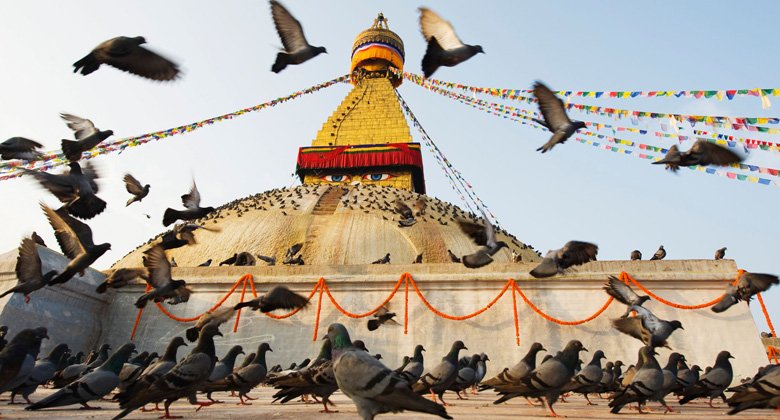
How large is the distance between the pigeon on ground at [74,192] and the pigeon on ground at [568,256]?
22.8 ft

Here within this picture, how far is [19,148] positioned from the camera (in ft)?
30.1

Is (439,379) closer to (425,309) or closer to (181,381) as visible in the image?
(181,381)

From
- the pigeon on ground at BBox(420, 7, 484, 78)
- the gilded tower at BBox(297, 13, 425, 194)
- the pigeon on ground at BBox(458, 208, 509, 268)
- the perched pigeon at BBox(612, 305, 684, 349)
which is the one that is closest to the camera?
the pigeon on ground at BBox(420, 7, 484, 78)

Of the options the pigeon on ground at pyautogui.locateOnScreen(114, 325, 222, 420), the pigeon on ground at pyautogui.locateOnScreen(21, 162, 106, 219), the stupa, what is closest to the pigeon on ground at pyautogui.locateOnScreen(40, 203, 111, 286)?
the pigeon on ground at pyautogui.locateOnScreen(21, 162, 106, 219)

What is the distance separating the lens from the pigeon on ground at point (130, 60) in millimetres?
6473

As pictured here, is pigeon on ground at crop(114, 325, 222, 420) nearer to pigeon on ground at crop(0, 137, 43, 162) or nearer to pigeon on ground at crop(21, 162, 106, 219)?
pigeon on ground at crop(21, 162, 106, 219)

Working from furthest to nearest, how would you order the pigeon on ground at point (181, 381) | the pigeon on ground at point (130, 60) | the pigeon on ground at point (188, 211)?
the pigeon on ground at point (188, 211)
the pigeon on ground at point (130, 60)
the pigeon on ground at point (181, 381)

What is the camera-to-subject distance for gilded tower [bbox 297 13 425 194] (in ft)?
89.6

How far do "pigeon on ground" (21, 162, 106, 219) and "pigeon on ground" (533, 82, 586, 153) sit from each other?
673cm

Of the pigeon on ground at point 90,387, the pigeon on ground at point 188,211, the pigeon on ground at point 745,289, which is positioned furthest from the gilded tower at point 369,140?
the pigeon on ground at point 90,387

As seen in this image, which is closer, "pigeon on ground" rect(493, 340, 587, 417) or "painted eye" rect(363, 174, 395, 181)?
"pigeon on ground" rect(493, 340, 587, 417)

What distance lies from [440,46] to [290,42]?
7.67 ft

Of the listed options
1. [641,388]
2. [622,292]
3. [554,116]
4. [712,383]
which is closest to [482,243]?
[554,116]

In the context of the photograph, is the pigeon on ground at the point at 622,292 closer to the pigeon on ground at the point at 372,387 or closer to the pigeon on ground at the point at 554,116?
the pigeon on ground at the point at 554,116
